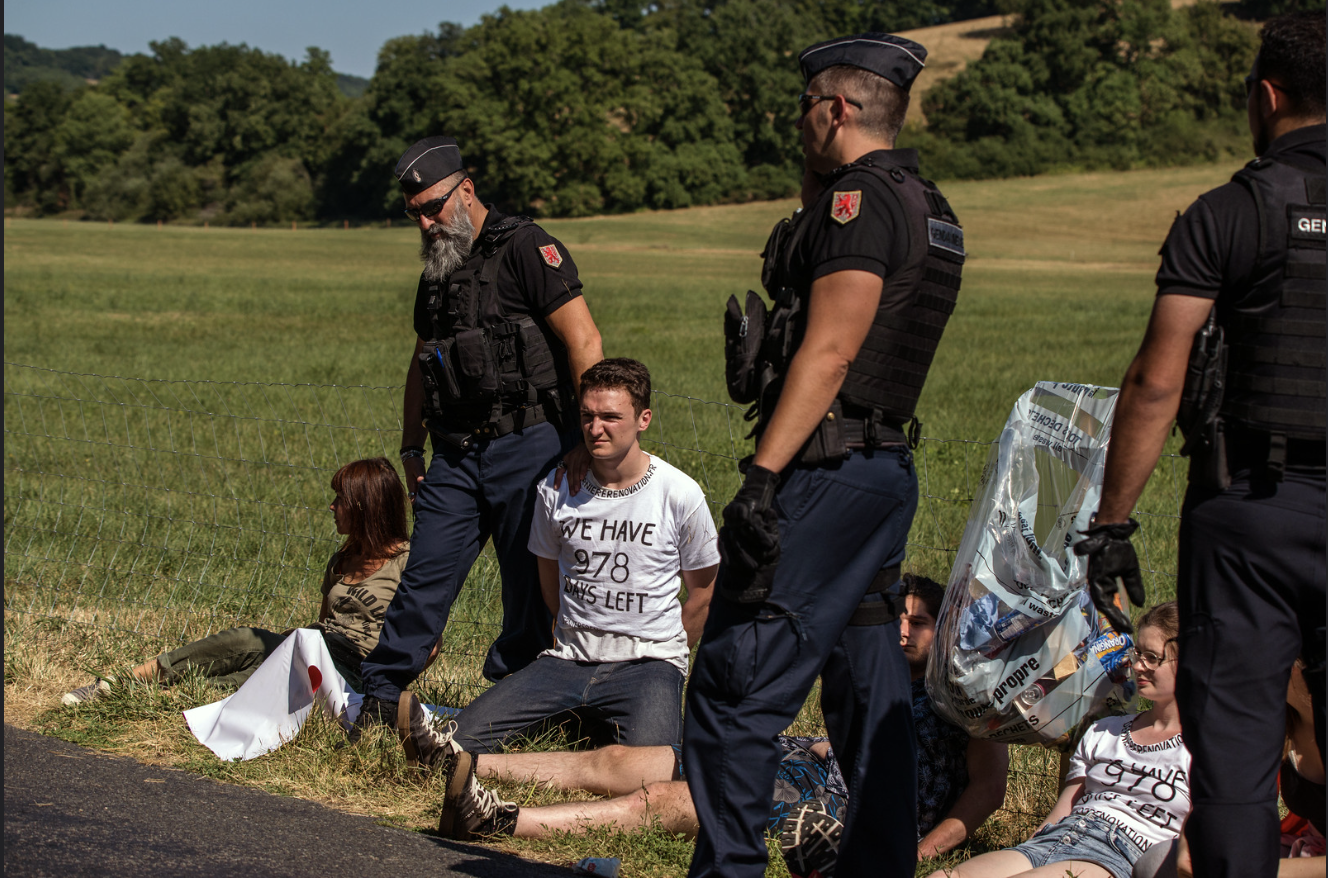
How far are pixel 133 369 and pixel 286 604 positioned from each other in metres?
11.5

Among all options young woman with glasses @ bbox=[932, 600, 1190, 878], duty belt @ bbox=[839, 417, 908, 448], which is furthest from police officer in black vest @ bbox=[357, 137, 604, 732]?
young woman with glasses @ bbox=[932, 600, 1190, 878]

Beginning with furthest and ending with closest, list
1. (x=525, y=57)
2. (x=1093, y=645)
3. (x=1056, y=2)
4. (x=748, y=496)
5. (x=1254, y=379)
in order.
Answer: (x=1056, y=2)
(x=525, y=57)
(x=1093, y=645)
(x=748, y=496)
(x=1254, y=379)

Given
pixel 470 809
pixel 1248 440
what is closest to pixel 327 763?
pixel 470 809

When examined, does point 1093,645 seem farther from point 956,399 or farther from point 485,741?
point 956,399

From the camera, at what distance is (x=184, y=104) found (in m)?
105

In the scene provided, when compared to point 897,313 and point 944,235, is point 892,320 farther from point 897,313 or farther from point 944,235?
point 944,235

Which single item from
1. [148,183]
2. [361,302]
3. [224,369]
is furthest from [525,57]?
[224,369]

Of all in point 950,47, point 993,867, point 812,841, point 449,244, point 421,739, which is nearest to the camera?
point 812,841

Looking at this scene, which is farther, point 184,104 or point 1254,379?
point 184,104

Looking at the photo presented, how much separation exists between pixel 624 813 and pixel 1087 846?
129cm

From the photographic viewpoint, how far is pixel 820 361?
2.67m

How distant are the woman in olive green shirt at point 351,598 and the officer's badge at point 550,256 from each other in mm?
1104

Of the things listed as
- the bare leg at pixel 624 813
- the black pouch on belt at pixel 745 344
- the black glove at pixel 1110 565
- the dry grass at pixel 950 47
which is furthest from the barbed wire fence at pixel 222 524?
the dry grass at pixel 950 47

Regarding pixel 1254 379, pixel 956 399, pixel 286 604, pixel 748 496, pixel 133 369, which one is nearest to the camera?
pixel 1254 379
